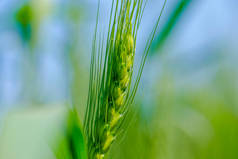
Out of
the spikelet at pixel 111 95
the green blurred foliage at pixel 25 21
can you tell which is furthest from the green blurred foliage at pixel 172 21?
the green blurred foliage at pixel 25 21

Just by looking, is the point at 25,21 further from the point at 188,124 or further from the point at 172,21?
the point at 188,124

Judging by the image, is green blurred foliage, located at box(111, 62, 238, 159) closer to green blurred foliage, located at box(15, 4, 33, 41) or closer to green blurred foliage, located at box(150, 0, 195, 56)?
green blurred foliage, located at box(150, 0, 195, 56)

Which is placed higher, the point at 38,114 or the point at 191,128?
the point at 38,114

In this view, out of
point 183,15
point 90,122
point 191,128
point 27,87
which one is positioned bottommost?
point 191,128

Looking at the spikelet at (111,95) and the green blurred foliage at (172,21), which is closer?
the spikelet at (111,95)

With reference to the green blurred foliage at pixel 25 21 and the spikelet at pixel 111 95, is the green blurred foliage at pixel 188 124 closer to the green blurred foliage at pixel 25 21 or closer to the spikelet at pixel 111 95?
the spikelet at pixel 111 95

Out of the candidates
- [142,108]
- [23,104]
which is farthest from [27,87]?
[142,108]

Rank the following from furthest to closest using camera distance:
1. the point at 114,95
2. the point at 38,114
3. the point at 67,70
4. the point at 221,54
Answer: the point at 221,54
the point at 67,70
the point at 38,114
the point at 114,95

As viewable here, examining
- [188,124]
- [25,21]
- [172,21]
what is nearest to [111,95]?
[172,21]

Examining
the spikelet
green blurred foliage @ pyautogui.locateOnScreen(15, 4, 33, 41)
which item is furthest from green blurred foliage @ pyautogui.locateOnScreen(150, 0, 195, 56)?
green blurred foliage @ pyautogui.locateOnScreen(15, 4, 33, 41)

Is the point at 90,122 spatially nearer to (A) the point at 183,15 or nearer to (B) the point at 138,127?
(B) the point at 138,127

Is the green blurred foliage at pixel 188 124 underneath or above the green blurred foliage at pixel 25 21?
underneath
